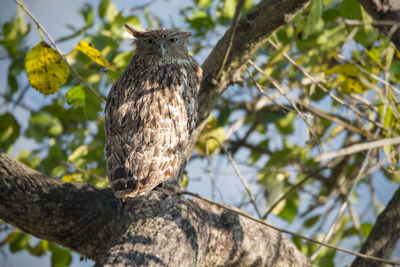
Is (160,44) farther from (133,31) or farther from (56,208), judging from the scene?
(56,208)

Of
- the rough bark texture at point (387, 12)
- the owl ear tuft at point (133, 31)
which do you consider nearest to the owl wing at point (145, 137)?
the owl ear tuft at point (133, 31)

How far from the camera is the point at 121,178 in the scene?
8.52 feet

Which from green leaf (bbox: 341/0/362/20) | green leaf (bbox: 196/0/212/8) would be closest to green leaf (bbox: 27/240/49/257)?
green leaf (bbox: 196/0/212/8)

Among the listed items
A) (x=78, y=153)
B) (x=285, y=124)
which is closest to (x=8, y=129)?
(x=78, y=153)

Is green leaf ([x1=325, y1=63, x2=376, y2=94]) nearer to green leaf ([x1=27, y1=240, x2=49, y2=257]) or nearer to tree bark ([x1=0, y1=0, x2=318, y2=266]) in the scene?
tree bark ([x1=0, y1=0, x2=318, y2=266])

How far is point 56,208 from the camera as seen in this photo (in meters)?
2.83

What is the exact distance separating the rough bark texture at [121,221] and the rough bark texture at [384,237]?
0.41 meters

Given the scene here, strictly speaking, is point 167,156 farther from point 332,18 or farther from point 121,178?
point 332,18

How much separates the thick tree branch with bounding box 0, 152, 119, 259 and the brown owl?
0.35m

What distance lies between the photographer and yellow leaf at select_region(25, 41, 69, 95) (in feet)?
8.94

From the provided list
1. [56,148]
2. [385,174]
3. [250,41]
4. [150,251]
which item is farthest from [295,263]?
[385,174]

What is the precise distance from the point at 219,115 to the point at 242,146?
1.88ft

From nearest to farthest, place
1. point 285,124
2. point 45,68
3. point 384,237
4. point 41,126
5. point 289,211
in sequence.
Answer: point 45,68, point 384,237, point 289,211, point 41,126, point 285,124

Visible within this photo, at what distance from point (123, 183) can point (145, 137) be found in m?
0.36
